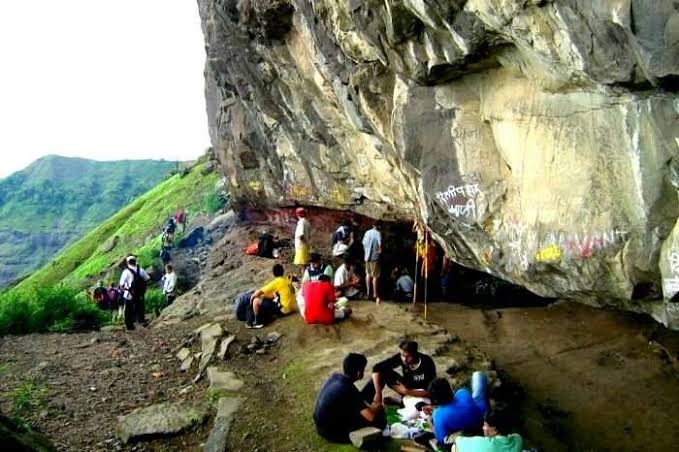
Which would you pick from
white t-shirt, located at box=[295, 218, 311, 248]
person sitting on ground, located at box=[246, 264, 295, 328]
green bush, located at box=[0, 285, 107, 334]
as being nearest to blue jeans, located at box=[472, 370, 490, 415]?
person sitting on ground, located at box=[246, 264, 295, 328]

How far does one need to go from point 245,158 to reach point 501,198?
48.1ft

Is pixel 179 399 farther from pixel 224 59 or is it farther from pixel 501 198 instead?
pixel 224 59

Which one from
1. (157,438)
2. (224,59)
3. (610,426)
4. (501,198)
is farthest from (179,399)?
(224,59)

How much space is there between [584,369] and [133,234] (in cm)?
3370

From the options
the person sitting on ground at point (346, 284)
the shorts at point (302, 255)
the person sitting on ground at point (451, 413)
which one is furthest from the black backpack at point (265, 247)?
the person sitting on ground at point (451, 413)

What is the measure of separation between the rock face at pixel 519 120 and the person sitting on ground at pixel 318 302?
2.50 m

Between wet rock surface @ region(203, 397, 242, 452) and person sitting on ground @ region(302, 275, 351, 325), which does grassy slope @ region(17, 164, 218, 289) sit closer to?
person sitting on ground @ region(302, 275, 351, 325)

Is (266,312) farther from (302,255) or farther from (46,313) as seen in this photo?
(46,313)

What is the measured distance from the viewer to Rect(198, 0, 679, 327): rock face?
6547mm

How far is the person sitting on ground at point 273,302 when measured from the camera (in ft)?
43.7

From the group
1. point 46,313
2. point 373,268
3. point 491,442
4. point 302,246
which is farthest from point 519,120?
point 46,313

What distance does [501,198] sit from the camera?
32.7ft

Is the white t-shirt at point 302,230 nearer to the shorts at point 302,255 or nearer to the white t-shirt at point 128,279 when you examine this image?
the shorts at point 302,255

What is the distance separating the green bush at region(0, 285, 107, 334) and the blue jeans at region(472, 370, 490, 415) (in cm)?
1157
